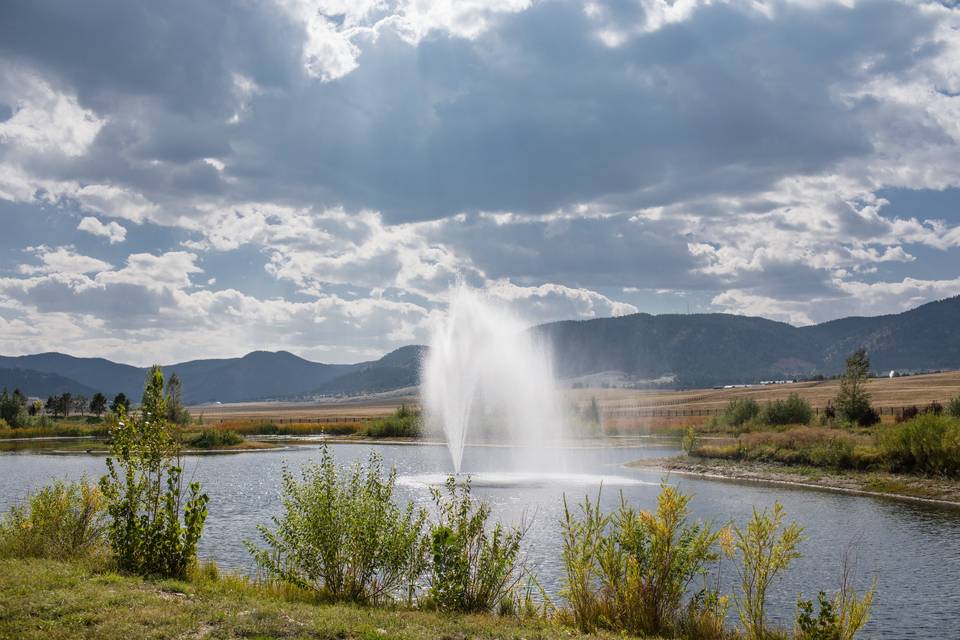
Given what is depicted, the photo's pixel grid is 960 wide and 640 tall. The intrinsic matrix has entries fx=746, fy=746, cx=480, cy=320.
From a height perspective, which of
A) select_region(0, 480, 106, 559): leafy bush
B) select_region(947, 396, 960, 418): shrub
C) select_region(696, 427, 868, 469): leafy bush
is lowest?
select_region(696, 427, 868, 469): leafy bush

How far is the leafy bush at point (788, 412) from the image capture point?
75.6m

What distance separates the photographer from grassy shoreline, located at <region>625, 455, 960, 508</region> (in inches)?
1596

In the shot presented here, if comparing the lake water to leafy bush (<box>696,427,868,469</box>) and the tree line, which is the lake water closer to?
leafy bush (<box>696,427,868,469</box>)

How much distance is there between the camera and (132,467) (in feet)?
54.1

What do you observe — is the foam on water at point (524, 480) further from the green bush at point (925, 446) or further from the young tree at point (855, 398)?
the young tree at point (855, 398)

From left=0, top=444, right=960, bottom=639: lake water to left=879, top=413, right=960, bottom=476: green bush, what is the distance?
6384mm

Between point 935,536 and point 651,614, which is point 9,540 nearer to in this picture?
point 651,614

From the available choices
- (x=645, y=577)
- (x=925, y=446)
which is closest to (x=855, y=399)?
(x=925, y=446)

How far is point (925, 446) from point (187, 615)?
1773 inches

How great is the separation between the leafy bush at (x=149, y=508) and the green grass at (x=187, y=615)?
931 millimetres

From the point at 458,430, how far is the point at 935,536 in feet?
145

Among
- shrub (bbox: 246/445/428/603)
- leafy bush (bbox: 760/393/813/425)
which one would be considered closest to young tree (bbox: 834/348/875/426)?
leafy bush (bbox: 760/393/813/425)

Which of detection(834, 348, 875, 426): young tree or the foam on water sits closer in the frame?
the foam on water

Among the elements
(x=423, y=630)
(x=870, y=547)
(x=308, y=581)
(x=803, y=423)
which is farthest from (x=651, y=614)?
(x=803, y=423)
